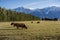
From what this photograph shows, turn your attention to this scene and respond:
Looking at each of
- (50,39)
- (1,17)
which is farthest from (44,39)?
(1,17)

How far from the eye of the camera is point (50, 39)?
18.9 meters

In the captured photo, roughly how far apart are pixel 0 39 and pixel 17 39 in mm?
1642

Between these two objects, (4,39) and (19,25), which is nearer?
(4,39)

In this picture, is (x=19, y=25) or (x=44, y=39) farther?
(x=19, y=25)

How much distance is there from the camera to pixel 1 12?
122250 millimetres

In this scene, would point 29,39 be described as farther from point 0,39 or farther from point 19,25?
point 19,25

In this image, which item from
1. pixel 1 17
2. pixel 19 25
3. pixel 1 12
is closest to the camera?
pixel 19 25

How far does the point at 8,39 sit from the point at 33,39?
2.31 meters

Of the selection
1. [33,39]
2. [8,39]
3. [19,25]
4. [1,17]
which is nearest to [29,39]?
[33,39]

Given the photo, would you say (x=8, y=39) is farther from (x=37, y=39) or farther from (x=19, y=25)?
(x=19, y=25)

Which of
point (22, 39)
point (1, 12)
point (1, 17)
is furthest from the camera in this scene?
point (1, 12)

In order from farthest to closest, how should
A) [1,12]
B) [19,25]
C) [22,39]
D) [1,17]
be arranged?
[1,12] < [1,17] < [19,25] < [22,39]

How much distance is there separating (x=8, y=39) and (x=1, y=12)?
4126 inches

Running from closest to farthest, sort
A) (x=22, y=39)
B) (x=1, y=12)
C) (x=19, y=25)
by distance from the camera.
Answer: (x=22, y=39), (x=19, y=25), (x=1, y=12)
